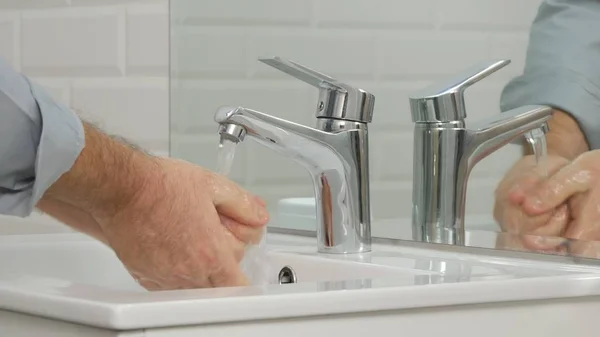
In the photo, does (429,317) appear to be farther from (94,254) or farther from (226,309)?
(94,254)

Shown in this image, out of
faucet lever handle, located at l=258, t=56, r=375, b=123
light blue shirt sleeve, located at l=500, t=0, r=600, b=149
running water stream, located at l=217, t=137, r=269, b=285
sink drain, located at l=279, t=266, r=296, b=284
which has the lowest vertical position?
sink drain, located at l=279, t=266, r=296, b=284

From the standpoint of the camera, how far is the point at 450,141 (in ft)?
3.12

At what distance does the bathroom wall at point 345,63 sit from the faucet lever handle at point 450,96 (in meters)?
0.02

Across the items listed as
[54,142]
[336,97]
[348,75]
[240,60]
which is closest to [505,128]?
[336,97]

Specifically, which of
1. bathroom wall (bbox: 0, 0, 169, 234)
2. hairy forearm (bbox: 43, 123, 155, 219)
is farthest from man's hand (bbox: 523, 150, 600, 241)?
bathroom wall (bbox: 0, 0, 169, 234)

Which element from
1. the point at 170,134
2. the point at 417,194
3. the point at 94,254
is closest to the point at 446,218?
the point at 417,194

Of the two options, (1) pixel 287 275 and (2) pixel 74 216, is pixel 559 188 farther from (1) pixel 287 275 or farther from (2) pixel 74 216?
(2) pixel 74 216

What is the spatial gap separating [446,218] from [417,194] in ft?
0.15

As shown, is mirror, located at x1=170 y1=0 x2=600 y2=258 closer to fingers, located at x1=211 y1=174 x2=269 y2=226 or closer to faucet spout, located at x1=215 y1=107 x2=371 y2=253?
faucet spout, located at x1=215 y1=107 x2=371 y2=253

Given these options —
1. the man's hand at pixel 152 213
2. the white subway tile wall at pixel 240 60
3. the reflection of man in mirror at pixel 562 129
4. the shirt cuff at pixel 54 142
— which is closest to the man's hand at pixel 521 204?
the reflection of man in mirror at pixel 562 129

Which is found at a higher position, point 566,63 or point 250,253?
point 566,63

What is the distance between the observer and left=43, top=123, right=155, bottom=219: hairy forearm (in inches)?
30.4

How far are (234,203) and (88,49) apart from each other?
612 mm

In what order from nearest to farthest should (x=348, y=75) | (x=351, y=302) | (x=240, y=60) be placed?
(x=351, y=302), (x=348, y=75), (x=240, y=60)
